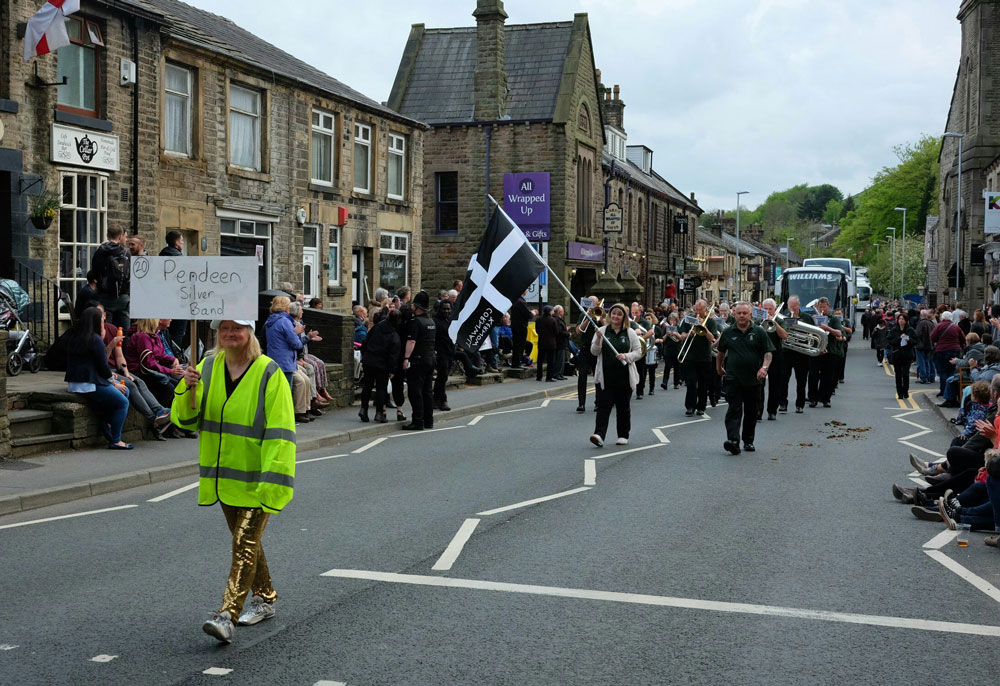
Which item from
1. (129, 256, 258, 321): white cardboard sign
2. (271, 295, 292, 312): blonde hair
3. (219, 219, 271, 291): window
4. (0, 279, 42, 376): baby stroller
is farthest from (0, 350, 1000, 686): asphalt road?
(219, 219, 271, 291): window

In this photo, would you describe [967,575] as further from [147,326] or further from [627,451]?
[147,326]

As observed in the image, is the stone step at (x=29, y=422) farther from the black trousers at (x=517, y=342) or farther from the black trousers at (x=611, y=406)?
the black trousers at (x=517, y=342)

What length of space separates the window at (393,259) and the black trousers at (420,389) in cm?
1336

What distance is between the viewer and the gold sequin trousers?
5.67m

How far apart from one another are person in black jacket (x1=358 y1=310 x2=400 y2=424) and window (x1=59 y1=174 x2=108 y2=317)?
527cm

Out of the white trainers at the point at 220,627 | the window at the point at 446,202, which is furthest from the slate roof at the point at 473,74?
the white trainers at the point at 220,627

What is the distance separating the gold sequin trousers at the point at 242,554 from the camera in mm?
5668

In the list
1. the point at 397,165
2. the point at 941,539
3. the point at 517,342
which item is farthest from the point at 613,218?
the point at 941,539

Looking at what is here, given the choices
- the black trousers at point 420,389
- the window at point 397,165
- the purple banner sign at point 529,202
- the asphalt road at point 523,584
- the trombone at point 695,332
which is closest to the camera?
the asphalt road at point 523,584

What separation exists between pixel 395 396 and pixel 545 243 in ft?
70.6

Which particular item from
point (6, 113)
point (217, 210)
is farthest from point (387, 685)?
point (217, 210)

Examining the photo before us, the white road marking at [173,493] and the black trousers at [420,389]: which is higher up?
the black trousers at [420,389]

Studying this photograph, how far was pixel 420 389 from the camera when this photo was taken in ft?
51.6

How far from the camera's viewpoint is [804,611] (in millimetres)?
6383
